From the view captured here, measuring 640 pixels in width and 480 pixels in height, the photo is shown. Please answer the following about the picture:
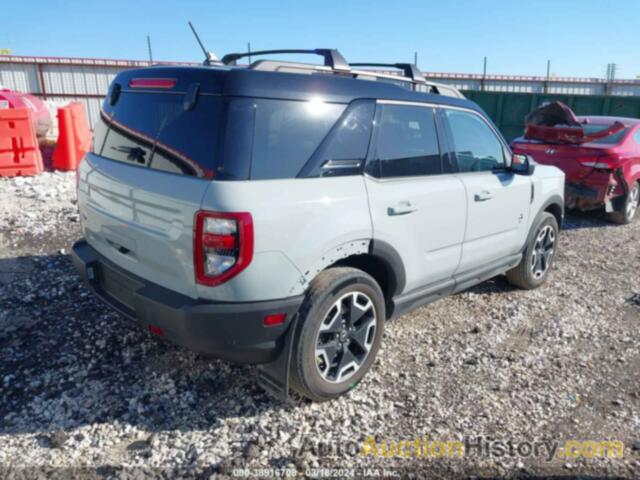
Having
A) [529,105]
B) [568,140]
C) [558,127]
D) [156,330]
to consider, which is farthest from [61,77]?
[156,330]

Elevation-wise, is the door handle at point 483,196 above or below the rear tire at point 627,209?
above

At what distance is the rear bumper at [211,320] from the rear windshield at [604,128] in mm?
6790

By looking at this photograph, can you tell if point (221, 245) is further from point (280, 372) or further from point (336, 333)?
point (336, 333)

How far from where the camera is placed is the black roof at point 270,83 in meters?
2.57

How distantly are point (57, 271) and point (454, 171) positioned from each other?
3.93 m

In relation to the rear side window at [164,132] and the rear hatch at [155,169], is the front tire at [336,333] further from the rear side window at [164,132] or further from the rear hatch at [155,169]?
the rear side window at [164,132]

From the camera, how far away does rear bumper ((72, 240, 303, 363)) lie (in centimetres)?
255

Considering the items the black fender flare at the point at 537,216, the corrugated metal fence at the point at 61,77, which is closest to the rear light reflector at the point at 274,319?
the black fender flare at the point at 537,216

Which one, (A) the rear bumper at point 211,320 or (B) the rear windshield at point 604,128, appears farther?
(B) the rear windshield at point 604,128

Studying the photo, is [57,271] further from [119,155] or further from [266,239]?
[266,239]

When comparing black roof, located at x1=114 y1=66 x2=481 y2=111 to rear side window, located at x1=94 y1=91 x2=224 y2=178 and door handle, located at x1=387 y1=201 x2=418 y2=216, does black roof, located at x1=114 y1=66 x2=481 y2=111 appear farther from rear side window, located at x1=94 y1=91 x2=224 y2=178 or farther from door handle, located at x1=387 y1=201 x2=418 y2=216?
door handle, located at x1=387 y1=201 x2=418 y2=216

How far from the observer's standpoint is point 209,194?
2.46 meters

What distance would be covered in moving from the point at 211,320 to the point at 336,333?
853 mm

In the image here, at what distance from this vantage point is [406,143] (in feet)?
11.2
